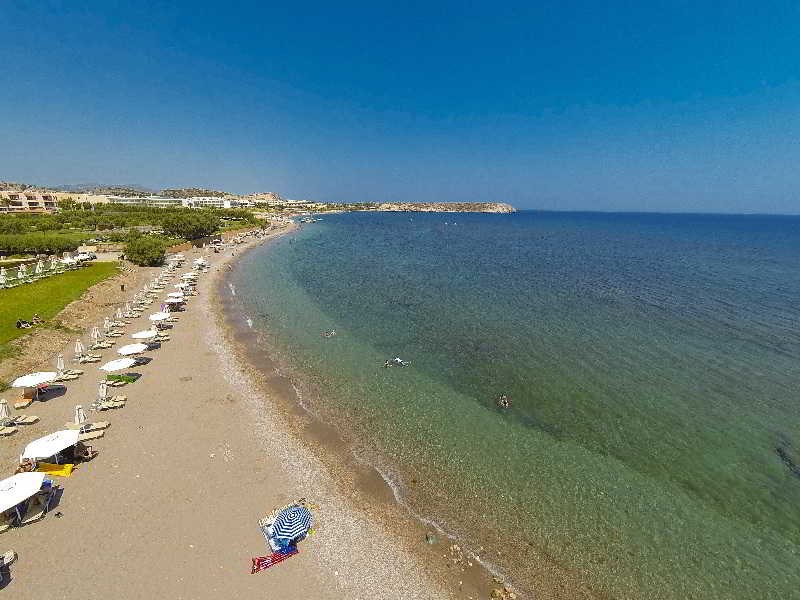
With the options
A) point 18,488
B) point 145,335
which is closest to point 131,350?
point 145,335

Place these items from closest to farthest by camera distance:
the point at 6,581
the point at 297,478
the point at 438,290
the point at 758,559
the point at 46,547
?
the point at 6,581, the point at 46,547, the point at 758,559, the point at 297,478, the point at 438,290

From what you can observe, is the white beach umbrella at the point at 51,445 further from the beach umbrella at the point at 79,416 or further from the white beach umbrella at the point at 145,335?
the white beach umbrella at the point at 145,335

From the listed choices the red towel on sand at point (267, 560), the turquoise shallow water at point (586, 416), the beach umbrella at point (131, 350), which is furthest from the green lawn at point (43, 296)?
the red towel on sand at point (267, 560)

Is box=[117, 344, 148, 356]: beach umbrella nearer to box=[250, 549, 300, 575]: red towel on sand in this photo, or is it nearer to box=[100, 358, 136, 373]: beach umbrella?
box=[100, 358, 136, 373]: beach umbrella

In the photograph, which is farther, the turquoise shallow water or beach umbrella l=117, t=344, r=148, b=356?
beach umbrella l=117, t=344, r=148, b=356

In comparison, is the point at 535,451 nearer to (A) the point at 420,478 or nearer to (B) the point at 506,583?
(A) the point at 420,478

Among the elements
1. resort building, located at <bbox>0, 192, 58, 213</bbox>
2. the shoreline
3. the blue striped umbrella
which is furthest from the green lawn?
resort building, located at <bbox>0, 192, 58, 213</bbox>

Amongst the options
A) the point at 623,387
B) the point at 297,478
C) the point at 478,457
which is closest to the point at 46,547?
the point at 297,478
